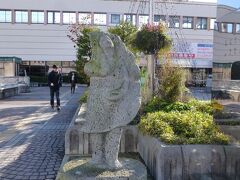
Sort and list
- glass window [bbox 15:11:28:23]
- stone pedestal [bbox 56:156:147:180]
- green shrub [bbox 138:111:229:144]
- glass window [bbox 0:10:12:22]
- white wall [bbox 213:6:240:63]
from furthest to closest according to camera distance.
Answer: glass window [bbox 15:11:28:23]
glass window [bbox 0:10:12:22]
white wall [bbox 213:6:240:63]
green shrub [bbox 138:111:229:144]
stone pedestal [bbox 56:156:147:180]

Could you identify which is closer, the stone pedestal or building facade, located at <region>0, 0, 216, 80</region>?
the stone pedestal

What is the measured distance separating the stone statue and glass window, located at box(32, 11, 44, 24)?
140 feet

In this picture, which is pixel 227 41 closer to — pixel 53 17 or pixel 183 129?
pixel 183 129

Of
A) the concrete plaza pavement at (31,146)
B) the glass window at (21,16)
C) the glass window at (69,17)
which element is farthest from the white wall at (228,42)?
the glass window at (21,16)

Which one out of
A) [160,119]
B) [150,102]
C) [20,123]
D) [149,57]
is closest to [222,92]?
[160,119]

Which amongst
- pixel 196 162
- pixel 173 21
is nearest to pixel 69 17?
pixel 173 21

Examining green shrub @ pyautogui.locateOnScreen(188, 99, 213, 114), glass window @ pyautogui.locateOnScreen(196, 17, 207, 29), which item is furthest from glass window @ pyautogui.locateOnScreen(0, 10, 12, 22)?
green shrub @ pyautogui.locateOnScreen(188, 99, 213, 114)

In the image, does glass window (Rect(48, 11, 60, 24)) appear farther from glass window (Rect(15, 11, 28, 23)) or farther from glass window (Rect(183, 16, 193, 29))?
glass window (Rect(183, 16, 193, 29))

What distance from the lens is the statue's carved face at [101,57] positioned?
189 inches

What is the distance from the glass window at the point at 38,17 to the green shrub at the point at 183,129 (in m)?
41.1

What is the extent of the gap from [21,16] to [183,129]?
1670 inches

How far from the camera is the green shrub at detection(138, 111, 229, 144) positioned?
5777 millimetres

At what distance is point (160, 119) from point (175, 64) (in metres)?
3.44

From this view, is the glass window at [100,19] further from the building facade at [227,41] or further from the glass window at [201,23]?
the building facade at [227,41]
